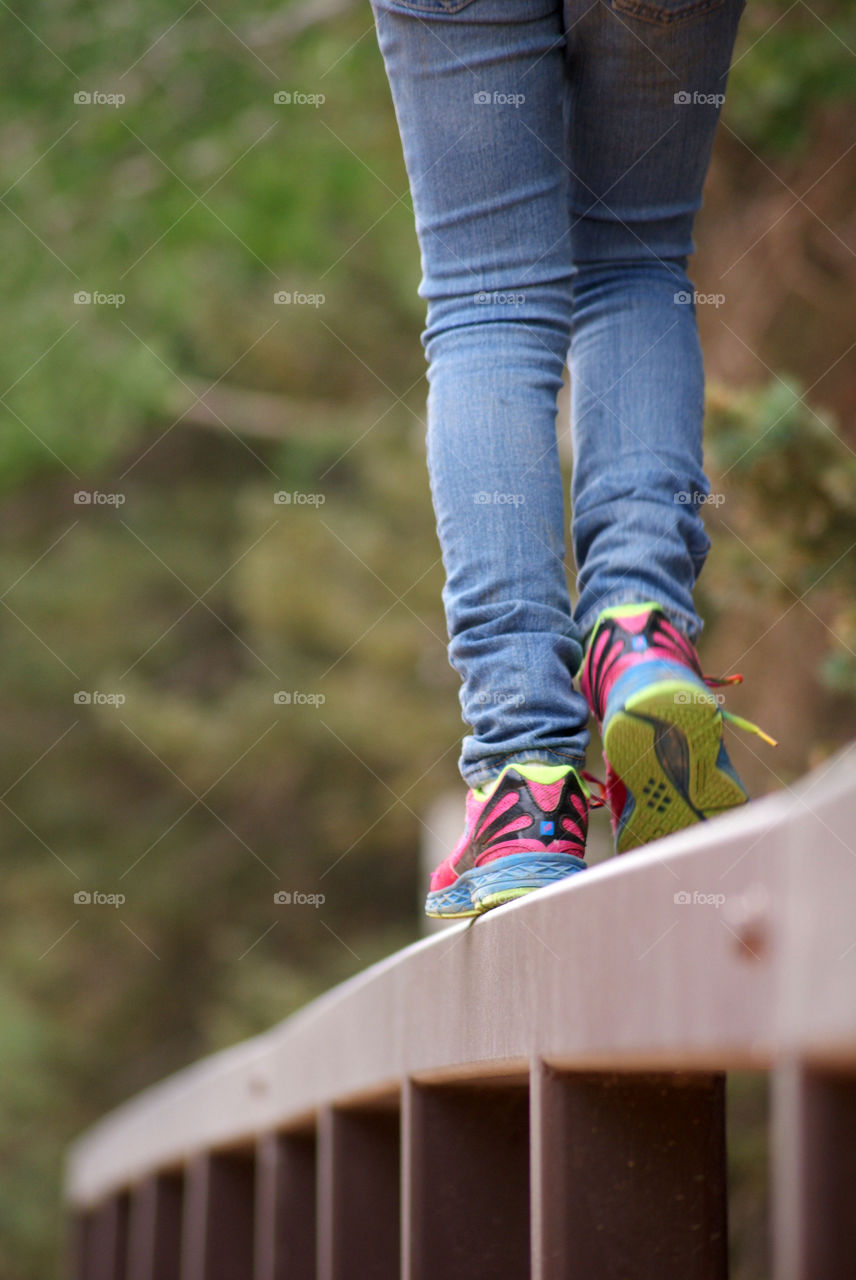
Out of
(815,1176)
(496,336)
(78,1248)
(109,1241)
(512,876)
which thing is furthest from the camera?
(78,1248)

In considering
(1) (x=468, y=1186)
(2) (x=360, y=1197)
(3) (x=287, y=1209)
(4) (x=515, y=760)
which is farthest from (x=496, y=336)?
(3) (x=287, y=1209)

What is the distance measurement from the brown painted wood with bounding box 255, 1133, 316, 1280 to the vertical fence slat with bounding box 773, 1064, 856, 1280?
4.27 ft

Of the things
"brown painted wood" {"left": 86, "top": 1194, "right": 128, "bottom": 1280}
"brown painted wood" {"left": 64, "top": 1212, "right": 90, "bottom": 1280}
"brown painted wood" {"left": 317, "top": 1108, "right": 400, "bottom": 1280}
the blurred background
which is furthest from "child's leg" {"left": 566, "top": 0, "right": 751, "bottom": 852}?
"brown painted wood" {"left": 64, "top": 1212, "right": 90, "bottom": 1280}

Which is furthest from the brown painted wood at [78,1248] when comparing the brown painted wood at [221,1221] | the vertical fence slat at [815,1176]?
the vertical fence slat at [815,1176]

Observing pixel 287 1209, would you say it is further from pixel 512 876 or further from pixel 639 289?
pixel 639 289

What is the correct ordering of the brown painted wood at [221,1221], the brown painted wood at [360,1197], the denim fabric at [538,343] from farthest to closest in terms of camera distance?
the brown painted wood at [221,1221]
the brown painted wood at [360,1197]
the denim fabric at [538,343]

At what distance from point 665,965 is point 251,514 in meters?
9.86

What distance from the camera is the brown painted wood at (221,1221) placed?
2.06m

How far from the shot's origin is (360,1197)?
4.51 feet

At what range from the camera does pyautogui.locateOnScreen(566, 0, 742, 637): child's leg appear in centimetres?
117

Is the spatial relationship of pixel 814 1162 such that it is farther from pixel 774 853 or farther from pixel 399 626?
pixel 399 626

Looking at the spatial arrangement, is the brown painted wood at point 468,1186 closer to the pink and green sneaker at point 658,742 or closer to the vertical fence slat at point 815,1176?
the pink and green sneaker at point 658,742

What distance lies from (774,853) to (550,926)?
304 millimetres

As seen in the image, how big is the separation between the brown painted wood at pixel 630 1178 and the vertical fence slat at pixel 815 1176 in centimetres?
29
